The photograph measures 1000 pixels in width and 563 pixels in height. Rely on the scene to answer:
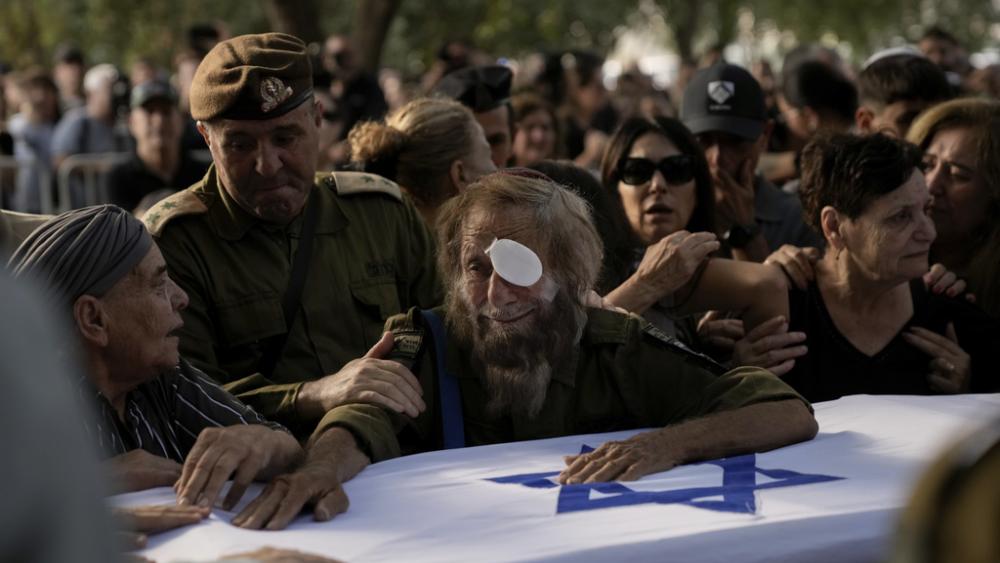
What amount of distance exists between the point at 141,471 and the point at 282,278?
1326 millimetres

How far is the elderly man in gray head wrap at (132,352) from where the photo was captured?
11.1 feet

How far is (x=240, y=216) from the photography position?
4629 millimetres

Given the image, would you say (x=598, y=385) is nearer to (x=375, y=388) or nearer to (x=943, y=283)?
(x=375, y=388)

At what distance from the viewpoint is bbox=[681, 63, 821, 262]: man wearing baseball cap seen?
255 inches

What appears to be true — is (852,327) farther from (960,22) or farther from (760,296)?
(960,22)

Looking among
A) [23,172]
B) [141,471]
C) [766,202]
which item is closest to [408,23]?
[23,172]

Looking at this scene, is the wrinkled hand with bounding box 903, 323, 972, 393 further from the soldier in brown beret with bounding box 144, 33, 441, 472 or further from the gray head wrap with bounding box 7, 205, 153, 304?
the gray head wrap with bounding box 7, 205, 153, 304

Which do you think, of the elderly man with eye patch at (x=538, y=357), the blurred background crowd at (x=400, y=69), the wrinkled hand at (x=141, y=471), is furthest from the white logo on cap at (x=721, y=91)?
the wrinkled hand at (x=141, y=471)

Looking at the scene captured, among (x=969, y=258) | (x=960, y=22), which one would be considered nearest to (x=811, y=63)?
(x=969, y=258)

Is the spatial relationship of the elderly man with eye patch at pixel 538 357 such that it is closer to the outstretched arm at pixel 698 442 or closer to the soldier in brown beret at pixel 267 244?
the outstretched arm at pixel 698 442

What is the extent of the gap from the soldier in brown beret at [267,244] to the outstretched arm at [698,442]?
114 centimetres

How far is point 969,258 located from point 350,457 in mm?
3112

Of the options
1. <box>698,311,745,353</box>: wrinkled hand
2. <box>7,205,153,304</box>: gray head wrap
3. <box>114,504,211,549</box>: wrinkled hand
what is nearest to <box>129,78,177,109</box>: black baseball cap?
<box>698,311,745,353</box>: wrinkled hand

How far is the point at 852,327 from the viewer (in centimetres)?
494
